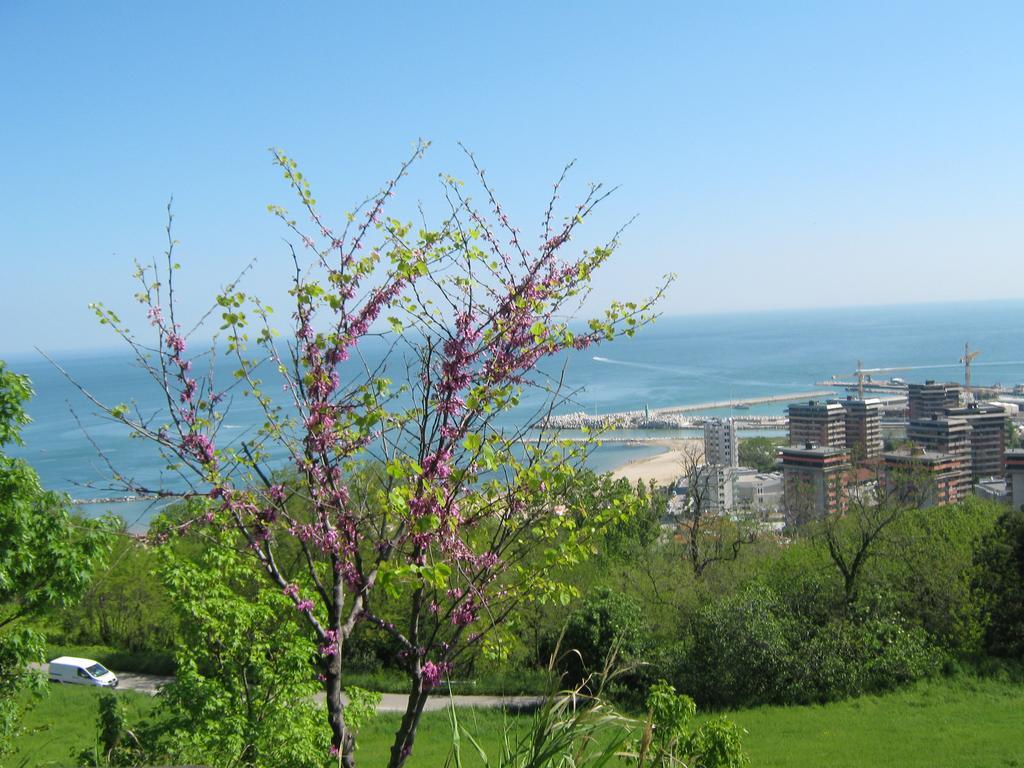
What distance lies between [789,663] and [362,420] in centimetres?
1221

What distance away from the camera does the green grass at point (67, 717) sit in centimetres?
1045

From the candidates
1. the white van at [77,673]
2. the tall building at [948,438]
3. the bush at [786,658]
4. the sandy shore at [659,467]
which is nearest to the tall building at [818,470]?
the sandy shore at [659,467]

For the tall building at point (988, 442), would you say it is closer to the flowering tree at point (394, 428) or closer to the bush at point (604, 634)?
the bush at point (604, 634)

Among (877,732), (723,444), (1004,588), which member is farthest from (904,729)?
(723,444)

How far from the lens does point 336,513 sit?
326cm

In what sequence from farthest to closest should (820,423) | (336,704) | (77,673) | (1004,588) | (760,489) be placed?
(820,423) < (760,489) < (77,673) < (1004,588) < (336,704)

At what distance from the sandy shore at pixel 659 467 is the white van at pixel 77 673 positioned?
33.1 meters

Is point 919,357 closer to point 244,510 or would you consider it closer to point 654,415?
point 654,415

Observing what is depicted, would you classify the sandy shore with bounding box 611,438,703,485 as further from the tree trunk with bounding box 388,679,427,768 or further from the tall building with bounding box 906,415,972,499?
the tree trunk with bounding box 388,679,427,768

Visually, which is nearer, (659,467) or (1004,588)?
(1004,588)

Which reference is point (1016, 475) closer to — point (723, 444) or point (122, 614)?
point (723, 444)

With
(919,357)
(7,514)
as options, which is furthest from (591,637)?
(919,357)

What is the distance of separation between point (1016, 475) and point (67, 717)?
1243 inches

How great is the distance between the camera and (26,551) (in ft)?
16.3
